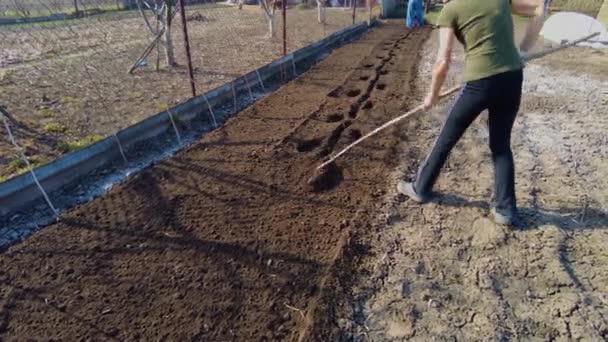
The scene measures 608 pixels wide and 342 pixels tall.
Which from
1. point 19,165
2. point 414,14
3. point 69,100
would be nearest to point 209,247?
point 19,165

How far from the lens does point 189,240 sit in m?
2.83

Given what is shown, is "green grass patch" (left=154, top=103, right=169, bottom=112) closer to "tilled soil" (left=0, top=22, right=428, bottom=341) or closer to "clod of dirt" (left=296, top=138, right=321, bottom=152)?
"tilled soil" (left=0, top=22, right=428, bottom=341)

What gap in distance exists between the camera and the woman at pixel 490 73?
101 inches

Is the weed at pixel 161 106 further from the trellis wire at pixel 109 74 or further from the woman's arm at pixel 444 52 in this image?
the woman's arm at pixel 444 52

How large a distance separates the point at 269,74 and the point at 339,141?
285 cm

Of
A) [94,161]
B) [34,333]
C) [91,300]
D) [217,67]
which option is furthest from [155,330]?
[217,67]

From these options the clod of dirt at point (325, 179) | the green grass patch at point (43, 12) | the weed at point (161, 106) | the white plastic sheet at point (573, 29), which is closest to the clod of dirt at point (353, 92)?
the clod of dirt at point (325, 179)

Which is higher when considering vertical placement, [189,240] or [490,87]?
[490,87]

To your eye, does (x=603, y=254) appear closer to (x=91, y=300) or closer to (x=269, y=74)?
(x=91, y=300)

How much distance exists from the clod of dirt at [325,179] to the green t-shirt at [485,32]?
149 centimetres

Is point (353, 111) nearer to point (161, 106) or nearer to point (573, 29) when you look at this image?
point (161, 106)

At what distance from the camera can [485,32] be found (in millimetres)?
2590

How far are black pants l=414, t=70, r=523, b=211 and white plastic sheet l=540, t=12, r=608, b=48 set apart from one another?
9041mm

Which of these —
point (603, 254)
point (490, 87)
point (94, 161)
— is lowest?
point (603, 254)
